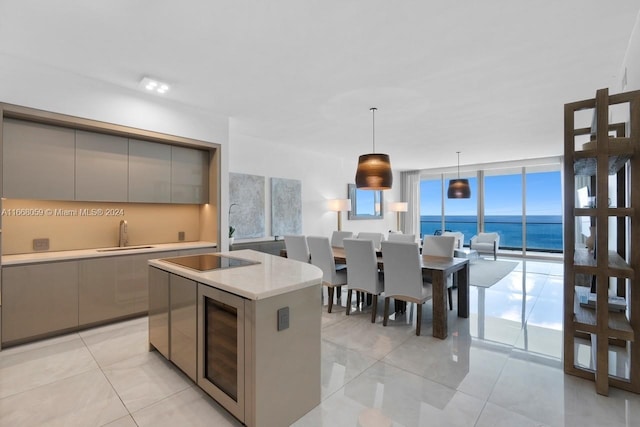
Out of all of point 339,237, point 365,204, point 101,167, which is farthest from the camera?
point 365,204

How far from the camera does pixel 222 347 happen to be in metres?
1.88

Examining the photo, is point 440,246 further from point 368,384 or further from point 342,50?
point 342,50

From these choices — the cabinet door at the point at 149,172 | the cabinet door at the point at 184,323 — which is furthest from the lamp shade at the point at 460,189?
the cabinet door at the point at 184,323

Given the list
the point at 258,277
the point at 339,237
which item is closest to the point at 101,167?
the point at 258,277

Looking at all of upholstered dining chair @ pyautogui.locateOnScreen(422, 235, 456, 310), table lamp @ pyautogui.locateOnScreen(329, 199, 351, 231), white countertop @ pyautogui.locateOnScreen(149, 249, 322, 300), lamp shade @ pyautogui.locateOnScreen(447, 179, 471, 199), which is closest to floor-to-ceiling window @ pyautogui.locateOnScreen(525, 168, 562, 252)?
lamp shade @ pyautogui.locateOnScreen(447, 179, 471, 199)

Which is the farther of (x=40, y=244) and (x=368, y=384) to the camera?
(x=40, y=244)

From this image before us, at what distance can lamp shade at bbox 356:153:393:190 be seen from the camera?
3.68 metres

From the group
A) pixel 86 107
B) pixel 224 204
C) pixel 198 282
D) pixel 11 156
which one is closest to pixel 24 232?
pixel 11 156

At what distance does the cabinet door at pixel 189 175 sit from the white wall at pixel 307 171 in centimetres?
83

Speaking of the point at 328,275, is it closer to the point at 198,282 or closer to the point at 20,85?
the point at 198,282

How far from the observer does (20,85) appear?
2709 millimetres

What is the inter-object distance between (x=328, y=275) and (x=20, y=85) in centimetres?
354

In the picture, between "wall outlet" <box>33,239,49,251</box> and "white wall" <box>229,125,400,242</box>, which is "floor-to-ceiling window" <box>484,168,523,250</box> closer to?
"white wall" <box>229,125,400,242</box>

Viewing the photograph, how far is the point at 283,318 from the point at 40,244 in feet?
10.1
